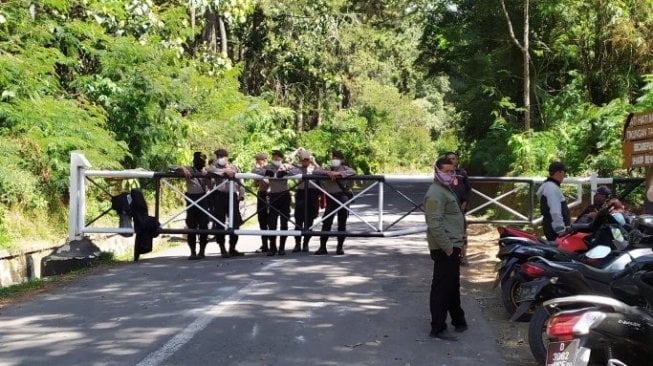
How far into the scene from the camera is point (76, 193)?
41.4 ft

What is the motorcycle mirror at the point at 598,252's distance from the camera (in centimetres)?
682

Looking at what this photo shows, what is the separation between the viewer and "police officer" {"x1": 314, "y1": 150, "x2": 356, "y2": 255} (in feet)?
41.4

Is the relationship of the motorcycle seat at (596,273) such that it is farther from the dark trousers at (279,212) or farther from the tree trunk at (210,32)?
the tree trunk at (210,32)

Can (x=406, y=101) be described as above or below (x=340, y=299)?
above

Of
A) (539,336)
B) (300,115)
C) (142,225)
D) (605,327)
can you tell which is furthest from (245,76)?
(605,327)

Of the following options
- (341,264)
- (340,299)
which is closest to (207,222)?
(341,264)

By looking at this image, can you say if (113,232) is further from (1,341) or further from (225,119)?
(225,119)

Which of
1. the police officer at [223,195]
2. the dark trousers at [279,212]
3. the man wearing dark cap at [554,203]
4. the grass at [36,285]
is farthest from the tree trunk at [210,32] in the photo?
the man wearing dark cap at [554,203]

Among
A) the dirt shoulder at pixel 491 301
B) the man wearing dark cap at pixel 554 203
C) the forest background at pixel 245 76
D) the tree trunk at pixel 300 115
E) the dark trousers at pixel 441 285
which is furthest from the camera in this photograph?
the tree trunk at pixel 300 115

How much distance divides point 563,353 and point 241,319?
13.1 feet

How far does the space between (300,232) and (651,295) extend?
7680 millimetres

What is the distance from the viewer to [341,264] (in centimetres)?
1164

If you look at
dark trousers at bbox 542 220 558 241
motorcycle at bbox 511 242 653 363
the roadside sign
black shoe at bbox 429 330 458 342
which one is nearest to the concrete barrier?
black shoe at bbox 429 330 458 342

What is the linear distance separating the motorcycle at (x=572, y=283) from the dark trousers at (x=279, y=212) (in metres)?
6.84
